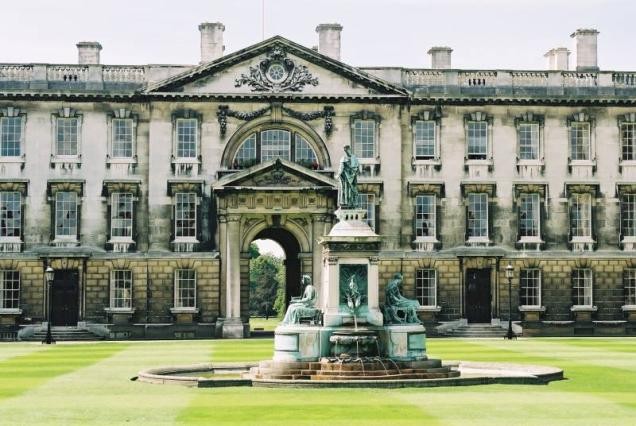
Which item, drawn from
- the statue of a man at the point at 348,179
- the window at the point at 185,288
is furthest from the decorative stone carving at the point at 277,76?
the statue of a man at the point at 348,179

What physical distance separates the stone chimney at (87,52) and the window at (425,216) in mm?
17105

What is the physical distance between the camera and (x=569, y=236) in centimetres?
5984

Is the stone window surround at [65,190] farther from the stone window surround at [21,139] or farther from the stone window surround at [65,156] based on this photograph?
the stone window surround at [21,139]

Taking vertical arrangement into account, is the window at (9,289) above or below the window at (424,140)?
below

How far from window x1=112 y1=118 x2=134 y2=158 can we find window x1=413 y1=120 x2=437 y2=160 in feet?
44.4

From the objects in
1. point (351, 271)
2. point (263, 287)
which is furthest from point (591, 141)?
point (263, 287)

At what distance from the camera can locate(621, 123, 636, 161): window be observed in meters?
60.8

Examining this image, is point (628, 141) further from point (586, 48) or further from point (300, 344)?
point (300, 344)

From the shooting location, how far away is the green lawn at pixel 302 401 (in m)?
21.0

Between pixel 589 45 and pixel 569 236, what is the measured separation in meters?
10.2

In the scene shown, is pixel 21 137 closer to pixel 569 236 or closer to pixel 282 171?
pixel 282 171

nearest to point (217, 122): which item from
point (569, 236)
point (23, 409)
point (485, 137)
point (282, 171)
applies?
point (282, 171)

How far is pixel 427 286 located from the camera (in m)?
59.2

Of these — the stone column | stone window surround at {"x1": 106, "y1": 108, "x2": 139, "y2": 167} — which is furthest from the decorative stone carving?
the stone column
